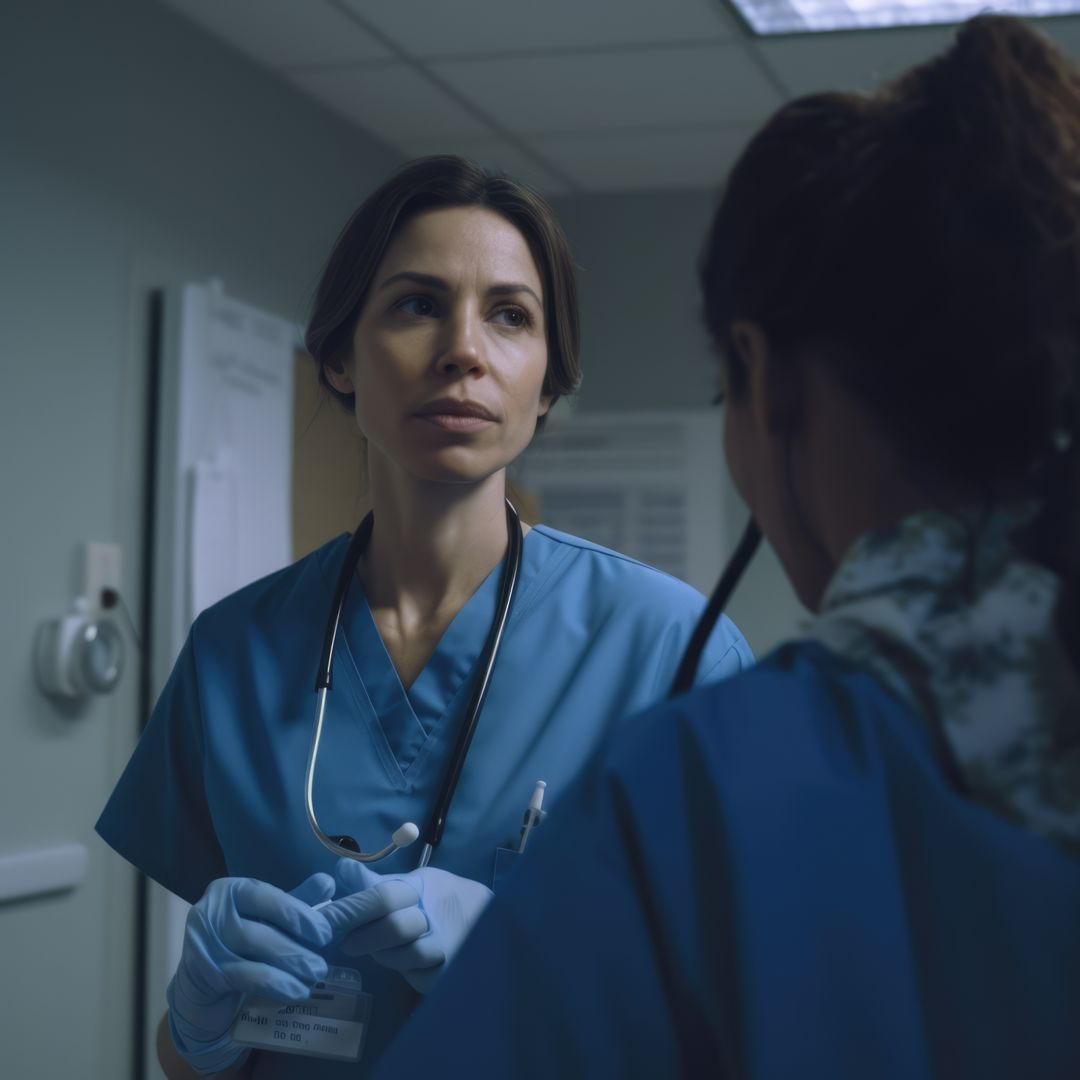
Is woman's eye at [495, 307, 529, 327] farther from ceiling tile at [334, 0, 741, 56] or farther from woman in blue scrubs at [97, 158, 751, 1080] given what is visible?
ceiling tile at [334, 0, 741, 56]

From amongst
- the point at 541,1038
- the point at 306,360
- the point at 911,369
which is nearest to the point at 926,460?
the point at 911,369

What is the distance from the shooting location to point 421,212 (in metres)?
1.26

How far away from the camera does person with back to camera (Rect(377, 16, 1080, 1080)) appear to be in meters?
0.51

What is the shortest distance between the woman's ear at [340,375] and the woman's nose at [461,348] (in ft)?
0.49

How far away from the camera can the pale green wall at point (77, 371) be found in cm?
224

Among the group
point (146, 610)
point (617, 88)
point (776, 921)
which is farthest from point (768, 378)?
point (617, 88)

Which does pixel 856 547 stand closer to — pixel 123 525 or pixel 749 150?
pixel 749 150

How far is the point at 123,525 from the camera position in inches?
99.0

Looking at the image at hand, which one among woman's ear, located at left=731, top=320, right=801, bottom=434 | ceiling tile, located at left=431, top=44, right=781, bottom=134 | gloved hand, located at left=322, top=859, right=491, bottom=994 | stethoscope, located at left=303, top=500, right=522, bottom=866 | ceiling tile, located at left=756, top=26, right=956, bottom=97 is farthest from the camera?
ceiling tile, located at left=431, top=44, right=781, bottom=134

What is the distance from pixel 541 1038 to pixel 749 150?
40 centimetres

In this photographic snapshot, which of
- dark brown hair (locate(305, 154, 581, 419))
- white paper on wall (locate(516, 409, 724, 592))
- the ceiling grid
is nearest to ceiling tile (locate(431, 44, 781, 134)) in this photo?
the ceiling grid

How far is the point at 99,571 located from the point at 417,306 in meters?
1.38

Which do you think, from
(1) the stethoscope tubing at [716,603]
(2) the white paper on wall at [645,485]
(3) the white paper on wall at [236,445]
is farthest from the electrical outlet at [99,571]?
(1) the stethoscope tubing at [716,603]

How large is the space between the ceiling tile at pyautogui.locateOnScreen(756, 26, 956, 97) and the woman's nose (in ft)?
5.99
